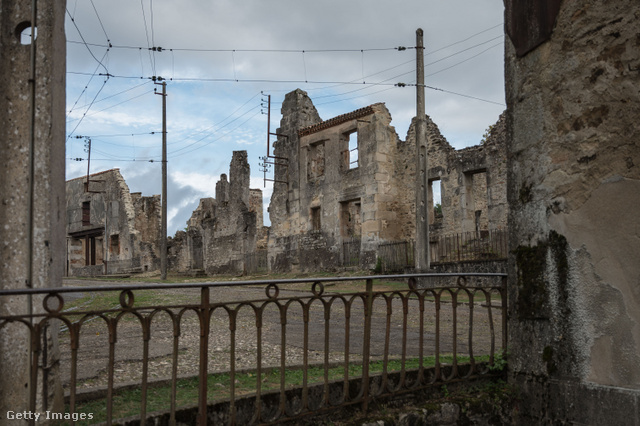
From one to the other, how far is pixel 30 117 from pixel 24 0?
2.41ft

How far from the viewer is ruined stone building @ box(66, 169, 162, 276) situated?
3716 cm

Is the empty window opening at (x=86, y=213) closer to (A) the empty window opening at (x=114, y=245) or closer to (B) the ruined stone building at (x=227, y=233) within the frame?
(A) the empty window opening at (x=114, y=245)

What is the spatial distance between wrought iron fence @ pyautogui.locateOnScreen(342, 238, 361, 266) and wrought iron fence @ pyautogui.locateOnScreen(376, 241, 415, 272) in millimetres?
2109

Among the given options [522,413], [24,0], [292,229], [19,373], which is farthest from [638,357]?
[292,229]

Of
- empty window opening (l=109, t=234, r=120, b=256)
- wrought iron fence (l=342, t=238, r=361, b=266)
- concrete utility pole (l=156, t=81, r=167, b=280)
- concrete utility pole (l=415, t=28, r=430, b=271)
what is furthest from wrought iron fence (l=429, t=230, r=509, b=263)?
empty window opening (l=109, t=234, r=120, b=256)

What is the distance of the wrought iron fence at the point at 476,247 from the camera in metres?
17.3

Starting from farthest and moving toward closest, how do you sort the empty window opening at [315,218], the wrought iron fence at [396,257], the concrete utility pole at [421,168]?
the empty window opening at [315,218]
the wrought iron fence at [396,257]
the concrete utility pole at [421,168]

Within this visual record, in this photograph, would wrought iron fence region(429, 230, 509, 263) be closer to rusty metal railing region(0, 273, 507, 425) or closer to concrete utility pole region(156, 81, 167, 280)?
rusty metal railing region(0, 273, 507, 425)

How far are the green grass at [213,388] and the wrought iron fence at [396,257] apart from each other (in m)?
15.4

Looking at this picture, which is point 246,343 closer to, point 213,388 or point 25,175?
point 213,388

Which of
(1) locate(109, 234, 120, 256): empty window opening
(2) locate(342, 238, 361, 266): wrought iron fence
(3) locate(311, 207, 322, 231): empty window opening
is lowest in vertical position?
(2) locate(342, 238, 361, 266): wrought iron fence

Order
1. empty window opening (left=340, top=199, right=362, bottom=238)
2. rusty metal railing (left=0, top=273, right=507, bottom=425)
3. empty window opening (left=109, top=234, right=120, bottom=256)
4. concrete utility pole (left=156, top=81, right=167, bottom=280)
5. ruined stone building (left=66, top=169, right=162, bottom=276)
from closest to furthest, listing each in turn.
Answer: rusty metal railing (left=0, top=273, right=507, bottom=425) < empty window opening (left=340, top=199, right=362, bottom=238) < concrete utility pole (left=156, top=81, right=167, bottom=280) < ruined stone building (left=66, top=169, right=162, bottom=276) < empty window opening (left=109, top=234, right=120, bottom=256)

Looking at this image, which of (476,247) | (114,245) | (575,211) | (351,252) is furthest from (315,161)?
(575,211)

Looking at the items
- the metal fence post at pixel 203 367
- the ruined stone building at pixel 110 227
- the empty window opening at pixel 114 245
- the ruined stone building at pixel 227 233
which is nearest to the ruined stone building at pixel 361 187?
the ruined stone building at pixel 227 233
